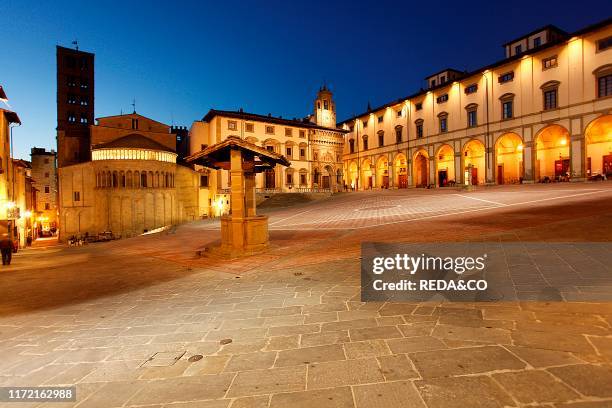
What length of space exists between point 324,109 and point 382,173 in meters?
14.9

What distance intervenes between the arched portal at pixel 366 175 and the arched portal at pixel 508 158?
752 inches

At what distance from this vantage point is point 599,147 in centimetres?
2770

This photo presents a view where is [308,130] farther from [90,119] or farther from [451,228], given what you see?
[451,228]

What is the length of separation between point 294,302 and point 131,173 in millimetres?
38053

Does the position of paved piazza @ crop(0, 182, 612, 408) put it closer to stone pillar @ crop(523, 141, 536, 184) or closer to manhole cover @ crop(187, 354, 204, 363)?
manhole cover @ crop(187, 354, 204, 363)

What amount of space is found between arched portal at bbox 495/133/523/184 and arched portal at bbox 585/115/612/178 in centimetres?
558

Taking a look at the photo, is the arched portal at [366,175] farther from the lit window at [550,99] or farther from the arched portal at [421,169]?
the lit window at [550,99]

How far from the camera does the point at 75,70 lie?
158 feet

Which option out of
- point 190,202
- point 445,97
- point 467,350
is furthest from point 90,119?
point 467,350

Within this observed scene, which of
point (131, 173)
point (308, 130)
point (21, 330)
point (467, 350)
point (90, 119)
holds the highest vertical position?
point (90, 119)

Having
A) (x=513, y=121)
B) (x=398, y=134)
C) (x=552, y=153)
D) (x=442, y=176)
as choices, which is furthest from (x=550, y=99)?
(x=398, y=134)

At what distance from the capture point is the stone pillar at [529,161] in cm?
2964

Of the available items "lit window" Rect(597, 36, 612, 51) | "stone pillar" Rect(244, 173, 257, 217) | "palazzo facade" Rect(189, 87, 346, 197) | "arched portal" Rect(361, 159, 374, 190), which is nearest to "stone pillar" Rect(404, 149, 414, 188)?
"arched portal" Rect(361, 159, 374, 190)

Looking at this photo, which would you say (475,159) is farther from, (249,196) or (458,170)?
(249,196)
